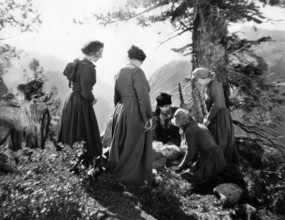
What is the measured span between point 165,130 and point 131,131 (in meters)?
3.07

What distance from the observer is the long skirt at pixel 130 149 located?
4.77m

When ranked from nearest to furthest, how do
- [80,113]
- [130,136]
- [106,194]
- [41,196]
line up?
[41,196] < [106,194] < [130,136] < [80,113]

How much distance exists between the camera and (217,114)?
5969mm

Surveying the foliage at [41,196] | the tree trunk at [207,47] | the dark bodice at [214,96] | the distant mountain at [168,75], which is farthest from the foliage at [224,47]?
the distant mountain at [168,75]

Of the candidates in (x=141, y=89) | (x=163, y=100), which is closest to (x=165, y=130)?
(x=163, y=100)

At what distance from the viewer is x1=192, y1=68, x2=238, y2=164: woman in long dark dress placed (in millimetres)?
5762

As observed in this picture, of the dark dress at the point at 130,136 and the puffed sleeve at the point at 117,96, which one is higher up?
the puffed sleeve at the point at 117,96

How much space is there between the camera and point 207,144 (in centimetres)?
533

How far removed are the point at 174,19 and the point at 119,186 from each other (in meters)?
6.70

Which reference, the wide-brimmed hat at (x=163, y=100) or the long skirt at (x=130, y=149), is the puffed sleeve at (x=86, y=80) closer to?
the long skirt at (x=130, y=149)

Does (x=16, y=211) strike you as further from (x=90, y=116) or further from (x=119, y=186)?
(x=90, y=116)

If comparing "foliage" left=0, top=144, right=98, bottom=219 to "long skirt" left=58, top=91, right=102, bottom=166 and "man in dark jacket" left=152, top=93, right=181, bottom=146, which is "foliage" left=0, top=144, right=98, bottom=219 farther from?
"man in dark jacket" left=152, top=93, right=181, bottom=146

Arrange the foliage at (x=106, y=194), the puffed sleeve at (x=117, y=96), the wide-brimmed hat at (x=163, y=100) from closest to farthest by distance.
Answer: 1. the foliage at (x=106, y=194)
2. the puffed sleeve at (x=117, y=96)
3. the wide-brimmed hat at (x=163, y=100)

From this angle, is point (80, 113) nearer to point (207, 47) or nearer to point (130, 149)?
point (130, 149)
